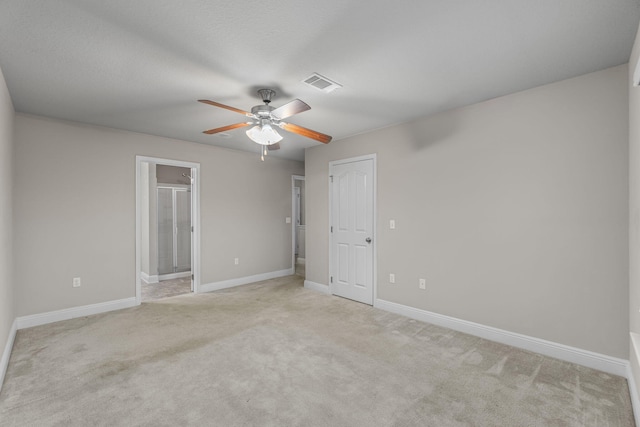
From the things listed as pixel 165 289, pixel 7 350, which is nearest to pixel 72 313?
pixel 7 350

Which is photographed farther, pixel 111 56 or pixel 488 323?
pixel 488 323

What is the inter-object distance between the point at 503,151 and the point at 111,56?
11.5 feet

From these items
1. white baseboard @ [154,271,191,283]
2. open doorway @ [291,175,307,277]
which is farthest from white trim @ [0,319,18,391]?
open doorway @ [291,175,307,277]

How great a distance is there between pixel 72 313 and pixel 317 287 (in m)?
3.29

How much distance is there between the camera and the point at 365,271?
4.23 m

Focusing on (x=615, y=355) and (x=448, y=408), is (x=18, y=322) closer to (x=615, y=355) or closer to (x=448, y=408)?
(x=448, y=408)

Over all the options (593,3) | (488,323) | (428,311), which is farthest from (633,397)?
(593,3)

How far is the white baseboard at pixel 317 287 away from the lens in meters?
4.78

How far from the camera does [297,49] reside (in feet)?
6.80

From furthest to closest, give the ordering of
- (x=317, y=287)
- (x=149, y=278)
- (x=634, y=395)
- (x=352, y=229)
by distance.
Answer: (x=149, y=278)
(x=317, y=287)
(x=352, y=229)
(x=634, y=395)

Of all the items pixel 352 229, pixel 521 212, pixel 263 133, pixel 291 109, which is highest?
pixel 291 109

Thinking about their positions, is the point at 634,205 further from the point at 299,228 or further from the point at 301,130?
the point at 299,228

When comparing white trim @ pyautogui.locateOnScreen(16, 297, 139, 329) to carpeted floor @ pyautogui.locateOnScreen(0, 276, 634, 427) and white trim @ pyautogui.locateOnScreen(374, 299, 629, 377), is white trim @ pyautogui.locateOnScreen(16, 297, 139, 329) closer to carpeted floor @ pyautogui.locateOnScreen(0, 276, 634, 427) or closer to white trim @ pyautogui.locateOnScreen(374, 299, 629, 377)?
carpeted floor @ pyautogui.locateOnScreen(0, 276, 634, 427)

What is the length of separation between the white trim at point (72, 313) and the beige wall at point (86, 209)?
0.06 m
